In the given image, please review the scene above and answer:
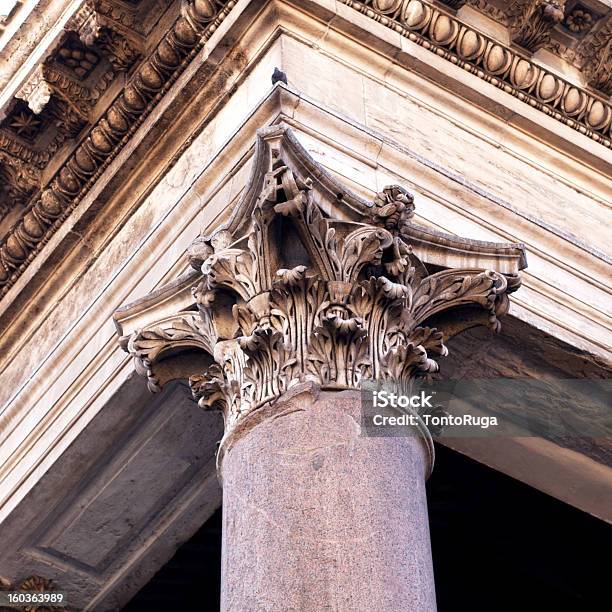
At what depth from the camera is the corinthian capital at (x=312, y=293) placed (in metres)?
7.16

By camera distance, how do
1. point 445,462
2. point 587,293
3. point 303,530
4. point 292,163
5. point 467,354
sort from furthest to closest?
1. point 445,462
2. point 587,293
3. point 467,354
4. point 292,163
5. point 303,530

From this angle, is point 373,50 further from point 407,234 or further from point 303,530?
point 303,530

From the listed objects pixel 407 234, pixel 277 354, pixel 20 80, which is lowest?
pixel 277 354

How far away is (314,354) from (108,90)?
3813 mm

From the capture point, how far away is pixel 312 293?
730 cm

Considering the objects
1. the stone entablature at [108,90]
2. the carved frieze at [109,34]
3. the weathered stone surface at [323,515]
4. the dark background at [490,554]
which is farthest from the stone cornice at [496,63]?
the weathered stone surface at [323,515]

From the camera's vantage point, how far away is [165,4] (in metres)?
10.0

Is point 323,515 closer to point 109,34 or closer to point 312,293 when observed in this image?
point 312,293

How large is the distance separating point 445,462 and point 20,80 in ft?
14.4

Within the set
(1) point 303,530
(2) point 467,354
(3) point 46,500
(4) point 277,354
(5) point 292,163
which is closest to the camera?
(1) point 303,530

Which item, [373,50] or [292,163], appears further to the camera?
[373,50]

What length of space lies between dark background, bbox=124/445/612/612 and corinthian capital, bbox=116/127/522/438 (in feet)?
12.7

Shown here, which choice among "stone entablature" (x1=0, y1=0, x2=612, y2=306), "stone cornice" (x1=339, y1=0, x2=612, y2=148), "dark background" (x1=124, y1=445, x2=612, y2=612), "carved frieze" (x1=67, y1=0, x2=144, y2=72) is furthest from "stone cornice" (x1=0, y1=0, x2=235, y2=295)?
"dark background" (x1=124, y1=445, x2=612, y2=612)

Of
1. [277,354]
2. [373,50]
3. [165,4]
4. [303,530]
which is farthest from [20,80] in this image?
[303,530]
